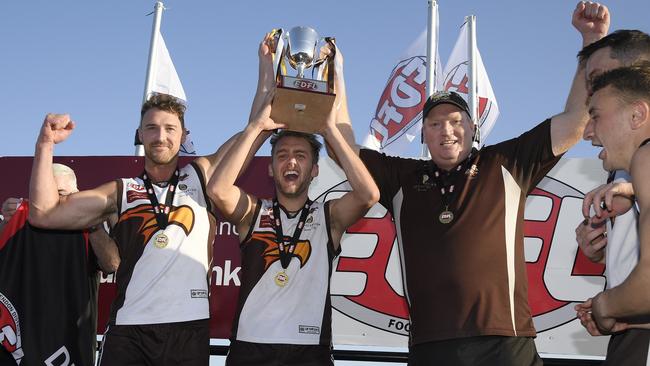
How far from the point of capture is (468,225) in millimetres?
3311

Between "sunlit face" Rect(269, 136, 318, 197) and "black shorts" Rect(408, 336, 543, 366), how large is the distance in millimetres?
1208

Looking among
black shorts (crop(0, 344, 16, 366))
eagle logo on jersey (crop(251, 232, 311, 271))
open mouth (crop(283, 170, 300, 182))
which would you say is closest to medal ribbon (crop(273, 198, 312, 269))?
eagle logo on jersey (crop(251, 232, 311, 271))

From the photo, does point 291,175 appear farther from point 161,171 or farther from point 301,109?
point 161,171

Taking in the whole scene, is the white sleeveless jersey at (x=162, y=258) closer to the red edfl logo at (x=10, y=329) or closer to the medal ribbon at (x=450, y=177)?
the red edfl logo at (x=10, y=329)

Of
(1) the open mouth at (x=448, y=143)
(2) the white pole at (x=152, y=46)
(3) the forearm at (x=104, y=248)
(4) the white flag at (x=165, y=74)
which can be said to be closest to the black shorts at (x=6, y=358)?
(3) the forearm at (x=104, y=248)

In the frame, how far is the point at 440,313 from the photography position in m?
3.22

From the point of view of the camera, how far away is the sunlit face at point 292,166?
12.4ft

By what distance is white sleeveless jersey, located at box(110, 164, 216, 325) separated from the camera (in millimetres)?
3545

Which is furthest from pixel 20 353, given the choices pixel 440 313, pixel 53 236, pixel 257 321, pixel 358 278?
pixel 440 313

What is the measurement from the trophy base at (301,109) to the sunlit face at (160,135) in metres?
0.69

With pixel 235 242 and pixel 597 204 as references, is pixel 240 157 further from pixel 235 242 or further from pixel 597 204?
pixel 597 204

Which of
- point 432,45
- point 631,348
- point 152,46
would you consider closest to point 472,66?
point 432,45

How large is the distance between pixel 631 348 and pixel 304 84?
76.4 inches

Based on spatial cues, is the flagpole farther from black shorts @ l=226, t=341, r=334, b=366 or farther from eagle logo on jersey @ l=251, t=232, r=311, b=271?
black shorts @ l=226, t=341, r=334, b=366
